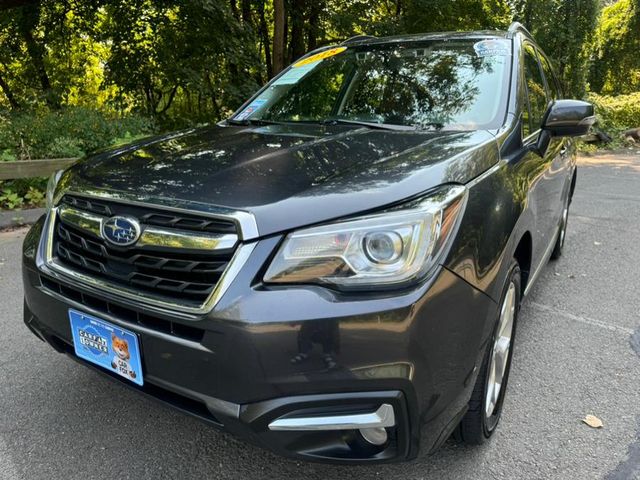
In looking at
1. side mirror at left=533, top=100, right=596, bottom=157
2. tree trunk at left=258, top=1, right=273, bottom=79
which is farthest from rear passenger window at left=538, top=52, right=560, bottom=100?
tree trunk at left=258, top=1, right=273, bottom=79

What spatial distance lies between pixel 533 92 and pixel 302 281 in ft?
7.35

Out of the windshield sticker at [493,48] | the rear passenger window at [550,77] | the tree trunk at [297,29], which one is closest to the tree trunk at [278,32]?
the tree trunk at [297,29]

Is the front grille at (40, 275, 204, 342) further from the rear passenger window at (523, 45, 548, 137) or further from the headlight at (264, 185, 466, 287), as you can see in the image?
the rear passenger window at (523, 45, 548, 137)

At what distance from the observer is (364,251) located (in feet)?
5.02

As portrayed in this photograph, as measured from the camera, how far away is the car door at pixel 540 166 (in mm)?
2613

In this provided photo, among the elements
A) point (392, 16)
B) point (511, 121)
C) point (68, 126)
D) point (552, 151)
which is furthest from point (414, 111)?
point (392, 16)

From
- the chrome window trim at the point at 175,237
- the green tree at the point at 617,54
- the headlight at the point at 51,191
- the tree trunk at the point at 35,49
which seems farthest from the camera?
the green tree at the point at 617,54

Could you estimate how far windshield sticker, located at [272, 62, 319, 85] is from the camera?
3.35 m

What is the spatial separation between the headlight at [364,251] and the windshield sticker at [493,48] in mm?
1660

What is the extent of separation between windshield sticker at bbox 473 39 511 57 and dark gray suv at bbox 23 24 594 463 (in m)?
0.74

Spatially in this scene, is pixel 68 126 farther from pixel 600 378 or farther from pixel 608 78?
pixel 608 78

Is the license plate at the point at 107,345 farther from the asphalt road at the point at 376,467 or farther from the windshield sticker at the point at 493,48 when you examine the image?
the windshield sticker at the point at 493,48

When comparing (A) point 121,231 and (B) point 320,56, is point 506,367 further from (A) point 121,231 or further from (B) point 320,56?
(B) point 320,56

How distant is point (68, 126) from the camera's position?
7.28m
